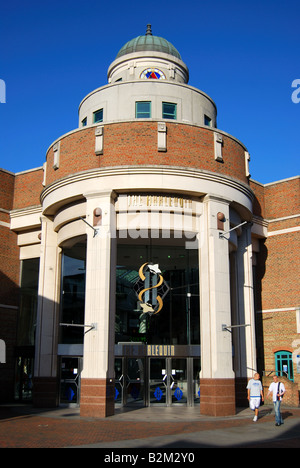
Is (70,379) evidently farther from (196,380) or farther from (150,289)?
(196,380)

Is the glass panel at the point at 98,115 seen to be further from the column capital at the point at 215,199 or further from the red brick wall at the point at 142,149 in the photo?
the column capital at the point at 215,199

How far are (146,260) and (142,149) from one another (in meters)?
6.07

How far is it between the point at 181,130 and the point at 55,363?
41.0 ft

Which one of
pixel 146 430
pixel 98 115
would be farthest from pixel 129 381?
pixel 98 115

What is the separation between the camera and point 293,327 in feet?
92.4

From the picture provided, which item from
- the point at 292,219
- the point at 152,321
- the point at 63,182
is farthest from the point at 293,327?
the point at 63,182

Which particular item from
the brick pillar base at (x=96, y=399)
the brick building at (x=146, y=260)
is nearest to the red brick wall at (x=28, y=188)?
the brick building at (x=146, y=260)

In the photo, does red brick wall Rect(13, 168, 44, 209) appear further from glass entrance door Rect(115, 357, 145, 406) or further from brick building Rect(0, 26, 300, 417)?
glass entrance door Rect(115, 357, 145, 406)

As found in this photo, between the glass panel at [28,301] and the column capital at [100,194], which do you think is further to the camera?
the glass panel at [28,301]

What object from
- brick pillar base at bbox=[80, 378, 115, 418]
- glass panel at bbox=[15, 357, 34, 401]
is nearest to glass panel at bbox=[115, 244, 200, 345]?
brick pillar base at bbox=[80, 378, 115, 418]

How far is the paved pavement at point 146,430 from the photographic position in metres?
12.9

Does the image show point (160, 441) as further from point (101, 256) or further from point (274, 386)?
point (101, 256)

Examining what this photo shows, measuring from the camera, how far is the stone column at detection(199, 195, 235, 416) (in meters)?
20.4

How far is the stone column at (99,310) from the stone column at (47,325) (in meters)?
4.22
